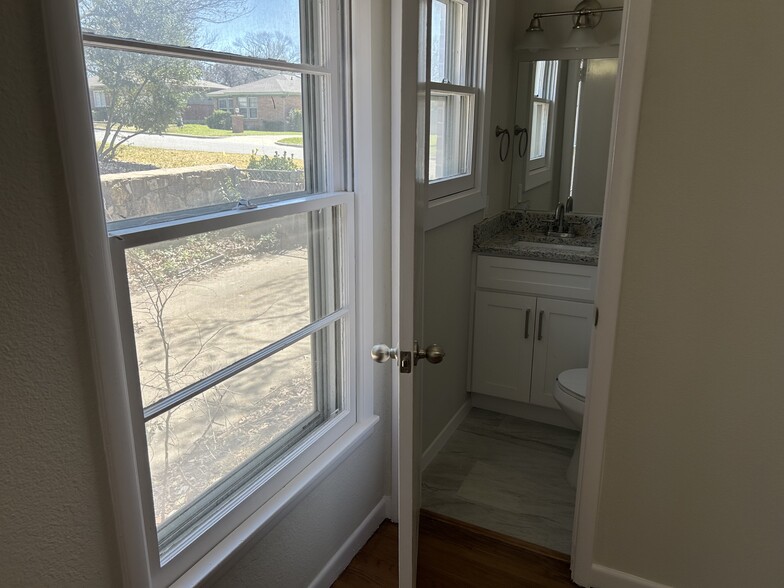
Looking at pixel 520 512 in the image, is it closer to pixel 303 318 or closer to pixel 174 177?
pixel 303 318

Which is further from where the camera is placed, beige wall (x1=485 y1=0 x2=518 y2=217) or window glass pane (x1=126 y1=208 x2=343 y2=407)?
beige wall (x1=485 y1=0 x2=518 y2=217)

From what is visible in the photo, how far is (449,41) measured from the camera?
2469 mm

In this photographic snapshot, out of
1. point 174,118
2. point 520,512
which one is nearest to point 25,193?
point 174,118

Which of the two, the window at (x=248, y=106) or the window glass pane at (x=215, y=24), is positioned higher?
the window glass pane at (x=215, y=24)

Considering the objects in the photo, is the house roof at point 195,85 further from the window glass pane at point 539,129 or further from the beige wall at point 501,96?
the window glass pane at point 539,129

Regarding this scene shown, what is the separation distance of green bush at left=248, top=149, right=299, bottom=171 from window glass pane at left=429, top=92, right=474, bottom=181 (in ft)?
3.03

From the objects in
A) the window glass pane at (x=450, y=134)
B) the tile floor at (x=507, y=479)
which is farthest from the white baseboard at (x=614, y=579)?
the window glass pane at (x=450, y=134)

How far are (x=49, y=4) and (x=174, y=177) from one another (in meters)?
0.41

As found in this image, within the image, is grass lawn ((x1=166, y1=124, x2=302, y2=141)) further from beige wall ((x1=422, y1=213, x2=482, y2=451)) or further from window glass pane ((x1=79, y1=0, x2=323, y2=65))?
beige wall ((x1=422, y1=213, x2=482, y2=451))

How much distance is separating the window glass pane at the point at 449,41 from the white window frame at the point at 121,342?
29.3 inches

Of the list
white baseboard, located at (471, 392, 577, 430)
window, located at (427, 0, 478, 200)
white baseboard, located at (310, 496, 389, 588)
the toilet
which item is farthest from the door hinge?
white baseboard, located at (471, 392, 577, 430)

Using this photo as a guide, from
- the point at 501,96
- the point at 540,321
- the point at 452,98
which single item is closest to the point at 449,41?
the point at 452,98

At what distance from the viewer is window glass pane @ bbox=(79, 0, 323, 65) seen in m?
1.07

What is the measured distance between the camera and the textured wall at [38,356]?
884 millimetres
